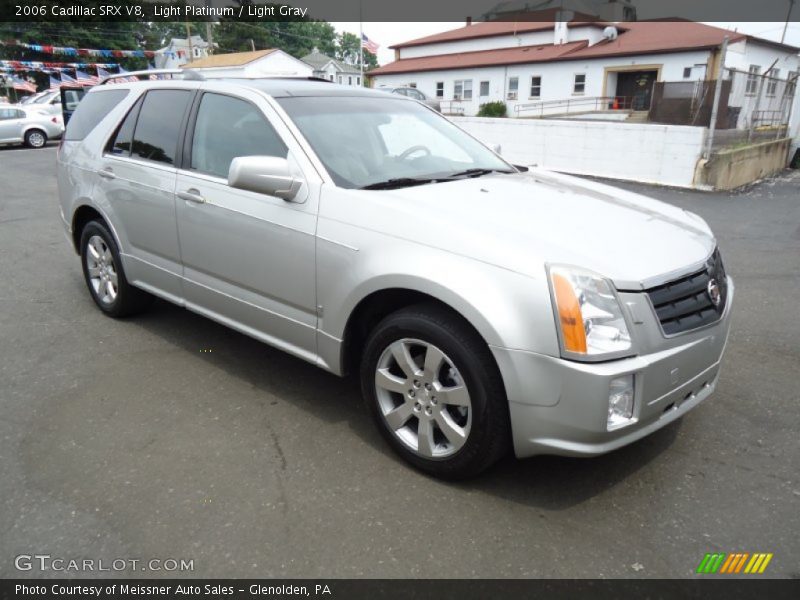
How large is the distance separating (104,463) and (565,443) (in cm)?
222

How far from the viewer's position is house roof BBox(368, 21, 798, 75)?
103ft

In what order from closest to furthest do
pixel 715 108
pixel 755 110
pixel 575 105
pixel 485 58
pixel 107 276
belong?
pixel 107 276 → pixel 715 108 → pixel 755 110 → pixel 575 105 → pixel 485 58

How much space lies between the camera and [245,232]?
3.38 meters

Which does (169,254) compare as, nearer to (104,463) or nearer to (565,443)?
(104,463)

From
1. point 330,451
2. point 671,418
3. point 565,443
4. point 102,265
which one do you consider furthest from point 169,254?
point 671,418

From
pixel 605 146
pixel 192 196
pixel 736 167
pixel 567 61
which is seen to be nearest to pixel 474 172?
pixel 192 196

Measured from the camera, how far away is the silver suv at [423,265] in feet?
7.91

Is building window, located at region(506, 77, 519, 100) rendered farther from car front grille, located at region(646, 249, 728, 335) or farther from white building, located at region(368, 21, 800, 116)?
car front grille, located at region(646, 249, 728, 335)

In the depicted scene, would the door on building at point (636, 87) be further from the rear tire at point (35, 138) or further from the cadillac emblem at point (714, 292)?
the cadillac emblem at point (714, 292)

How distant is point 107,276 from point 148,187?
1.18 meters

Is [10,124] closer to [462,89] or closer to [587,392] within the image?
[587,392]

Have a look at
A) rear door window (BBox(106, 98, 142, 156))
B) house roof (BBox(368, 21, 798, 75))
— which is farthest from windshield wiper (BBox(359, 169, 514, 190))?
house roof (BBox(368, 21, 798, 75))

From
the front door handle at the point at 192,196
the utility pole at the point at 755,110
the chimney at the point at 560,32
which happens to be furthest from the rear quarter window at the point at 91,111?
the chimney at the point at 560,32

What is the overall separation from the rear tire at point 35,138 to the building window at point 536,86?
26699mm
